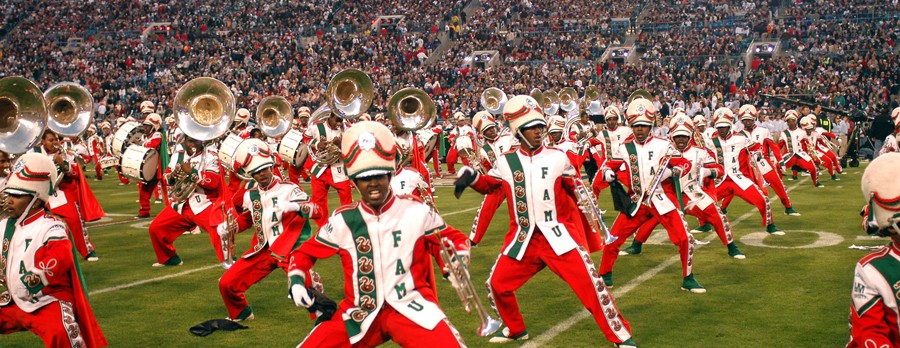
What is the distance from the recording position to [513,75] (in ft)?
135

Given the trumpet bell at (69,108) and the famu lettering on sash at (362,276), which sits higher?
the trumpet bell at (69,108)

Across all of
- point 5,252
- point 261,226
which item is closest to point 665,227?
point 261,226

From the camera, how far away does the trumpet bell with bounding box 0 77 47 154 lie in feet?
29.3

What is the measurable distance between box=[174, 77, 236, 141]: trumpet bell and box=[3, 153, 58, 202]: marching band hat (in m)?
6.31

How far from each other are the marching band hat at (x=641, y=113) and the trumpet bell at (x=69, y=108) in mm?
6661

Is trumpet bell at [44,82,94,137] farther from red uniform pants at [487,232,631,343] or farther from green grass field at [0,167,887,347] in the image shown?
red uniform pants at [487,232,631,343]

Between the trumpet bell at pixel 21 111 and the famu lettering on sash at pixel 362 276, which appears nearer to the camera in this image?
the famu lettering on sash at pixel 362 276

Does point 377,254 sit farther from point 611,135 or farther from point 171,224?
point 611,135

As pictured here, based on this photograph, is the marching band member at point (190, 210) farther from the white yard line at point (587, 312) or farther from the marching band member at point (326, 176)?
the white yard line at point (587, 312)

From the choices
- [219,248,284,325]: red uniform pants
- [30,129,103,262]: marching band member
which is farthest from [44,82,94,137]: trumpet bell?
[219,248,284,325]: red uniform pants

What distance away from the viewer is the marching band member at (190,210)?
1150 cm

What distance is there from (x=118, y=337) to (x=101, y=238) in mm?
7055

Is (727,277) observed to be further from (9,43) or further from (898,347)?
(9,43)

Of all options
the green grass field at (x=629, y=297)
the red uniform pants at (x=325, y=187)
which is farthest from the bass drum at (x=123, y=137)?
the red uniform pants at (x=325, y=187)
